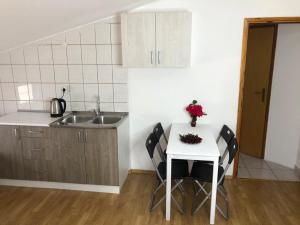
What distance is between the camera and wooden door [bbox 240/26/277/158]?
145 inches

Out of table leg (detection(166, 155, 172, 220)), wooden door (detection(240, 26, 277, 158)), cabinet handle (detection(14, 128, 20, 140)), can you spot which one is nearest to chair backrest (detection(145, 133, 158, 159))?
table leg (detection(166, 155, 172, 220))

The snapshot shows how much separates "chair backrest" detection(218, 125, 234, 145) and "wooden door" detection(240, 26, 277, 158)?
43.7 inches

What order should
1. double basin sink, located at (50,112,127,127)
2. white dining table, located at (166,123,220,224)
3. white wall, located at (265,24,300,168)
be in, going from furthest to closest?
white wall, located at (265,24,300,168) < double basin sink, located at (50,112,127,127) < white dining table, located at (166,123,220,224)

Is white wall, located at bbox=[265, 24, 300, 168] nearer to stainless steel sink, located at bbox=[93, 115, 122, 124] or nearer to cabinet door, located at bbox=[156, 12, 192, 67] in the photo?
cabinet door, located at bbox=[156, 12, 192, 67]

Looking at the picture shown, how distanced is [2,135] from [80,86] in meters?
1.08

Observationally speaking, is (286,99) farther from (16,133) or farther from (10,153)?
(10,153)

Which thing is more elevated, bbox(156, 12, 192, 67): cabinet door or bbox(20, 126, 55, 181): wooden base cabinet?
bbox(156, 12, 192, 67): cabinet door

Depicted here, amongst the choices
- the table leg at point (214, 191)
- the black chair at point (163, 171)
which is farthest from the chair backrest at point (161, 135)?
the table leg at point (214, 191)

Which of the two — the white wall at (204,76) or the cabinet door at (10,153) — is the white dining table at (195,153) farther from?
the cabinet door at (10,153)

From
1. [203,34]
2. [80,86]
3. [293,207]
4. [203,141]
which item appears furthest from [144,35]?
[293,207]

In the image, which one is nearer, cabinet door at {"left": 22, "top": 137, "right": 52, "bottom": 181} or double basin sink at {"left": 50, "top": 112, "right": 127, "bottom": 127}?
cabinet door at {"left": 22, "top": 137, "right": 52, "bottom": 181}

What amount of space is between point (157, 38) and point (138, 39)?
213mm

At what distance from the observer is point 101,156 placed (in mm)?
2938

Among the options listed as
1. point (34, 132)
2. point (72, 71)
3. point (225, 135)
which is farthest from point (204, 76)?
point (34, 132)
